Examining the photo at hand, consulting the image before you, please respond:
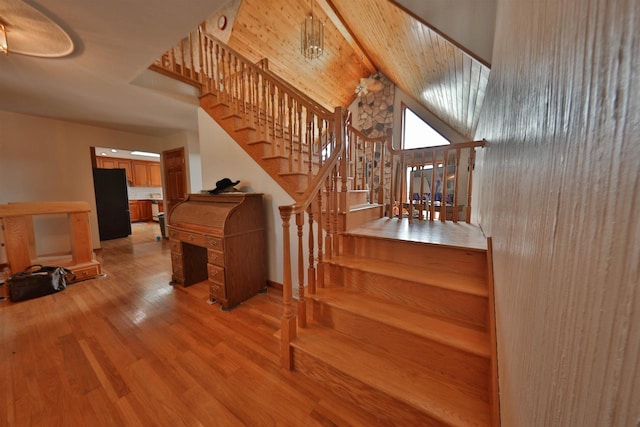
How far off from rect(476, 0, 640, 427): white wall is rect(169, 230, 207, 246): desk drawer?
103 inches

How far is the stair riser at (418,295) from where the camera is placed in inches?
53.6

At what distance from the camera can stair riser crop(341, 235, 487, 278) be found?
1.56 metres

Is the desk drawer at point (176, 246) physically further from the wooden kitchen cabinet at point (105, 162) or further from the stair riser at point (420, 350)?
the wooden kitchen cabinet at point (105, 162)

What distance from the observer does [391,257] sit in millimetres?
1856

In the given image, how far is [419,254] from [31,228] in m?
5.45

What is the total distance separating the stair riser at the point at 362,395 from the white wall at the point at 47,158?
5.12m

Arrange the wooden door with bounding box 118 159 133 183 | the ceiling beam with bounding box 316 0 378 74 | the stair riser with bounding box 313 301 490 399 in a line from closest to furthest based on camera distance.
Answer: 1. the stair riser with bounding box 313 301 490 399
2. the ceiling beam with bounding box 316 0 378 74
3. the wooden door with bounding box 118 159 133 183

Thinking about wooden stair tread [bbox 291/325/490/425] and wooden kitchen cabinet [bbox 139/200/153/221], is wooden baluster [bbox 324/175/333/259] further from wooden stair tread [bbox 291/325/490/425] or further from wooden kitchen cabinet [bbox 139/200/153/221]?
wooden kitchen cabinet [bbox 139/200/153/221]

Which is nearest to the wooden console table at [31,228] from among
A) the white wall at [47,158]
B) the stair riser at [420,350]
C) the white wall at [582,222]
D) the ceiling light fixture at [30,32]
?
the white wall at [47,158]

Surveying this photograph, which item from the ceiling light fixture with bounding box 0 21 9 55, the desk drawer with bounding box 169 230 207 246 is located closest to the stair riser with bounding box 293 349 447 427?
the desk drawer with bounding box 169 230 207 246

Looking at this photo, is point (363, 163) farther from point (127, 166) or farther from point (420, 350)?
point (127, 166)

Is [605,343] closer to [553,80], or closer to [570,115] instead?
[570,115]

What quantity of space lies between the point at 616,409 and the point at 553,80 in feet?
1.90

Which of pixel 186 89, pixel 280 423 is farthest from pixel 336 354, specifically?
pixel 186 89
